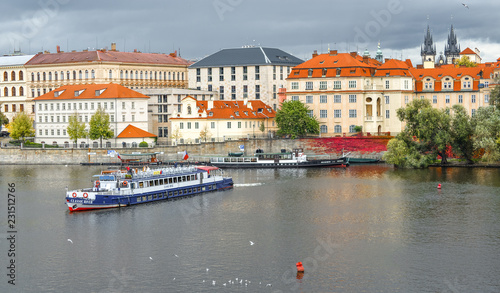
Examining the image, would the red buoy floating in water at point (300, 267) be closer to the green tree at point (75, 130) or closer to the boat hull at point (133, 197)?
the boat hull at point (133, 197)

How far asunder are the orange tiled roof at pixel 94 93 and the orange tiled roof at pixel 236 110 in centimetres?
1104

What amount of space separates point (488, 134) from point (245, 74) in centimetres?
5910

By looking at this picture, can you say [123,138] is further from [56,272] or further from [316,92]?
[56,272]

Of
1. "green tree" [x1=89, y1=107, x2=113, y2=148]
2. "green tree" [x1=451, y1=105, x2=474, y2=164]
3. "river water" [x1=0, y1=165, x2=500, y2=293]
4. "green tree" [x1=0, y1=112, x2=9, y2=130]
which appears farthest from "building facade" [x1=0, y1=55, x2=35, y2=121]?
"green tree" [x1=451, y1=105, x2=474, y2=164]

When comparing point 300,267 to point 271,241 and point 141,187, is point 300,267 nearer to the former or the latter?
point 271,241

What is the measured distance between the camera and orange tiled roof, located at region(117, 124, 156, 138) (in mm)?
128125

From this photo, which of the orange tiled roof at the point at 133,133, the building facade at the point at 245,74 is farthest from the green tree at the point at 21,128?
the building facade at the point at 245,74

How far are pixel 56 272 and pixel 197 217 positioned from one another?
63.8ft

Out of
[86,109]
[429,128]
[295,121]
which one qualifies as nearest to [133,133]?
[86,109]

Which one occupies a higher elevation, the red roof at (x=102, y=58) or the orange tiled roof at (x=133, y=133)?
the red roof at (x=102, y=58)

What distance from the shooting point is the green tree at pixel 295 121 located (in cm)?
12312

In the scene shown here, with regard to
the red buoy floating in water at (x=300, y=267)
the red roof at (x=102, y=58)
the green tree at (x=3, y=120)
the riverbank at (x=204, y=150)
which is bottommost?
the red buoy floating in water at (x=300, y=267)

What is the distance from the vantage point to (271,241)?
58.7 m

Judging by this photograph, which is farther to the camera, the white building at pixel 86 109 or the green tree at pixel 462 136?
the white building at pixel 86 109
